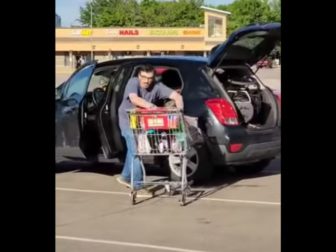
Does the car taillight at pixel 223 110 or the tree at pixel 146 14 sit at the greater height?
the tree at pixel 146 14

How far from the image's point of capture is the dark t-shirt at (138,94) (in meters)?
7.40

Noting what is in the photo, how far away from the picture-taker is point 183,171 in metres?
7.09

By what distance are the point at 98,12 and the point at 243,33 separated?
100476 millimetres

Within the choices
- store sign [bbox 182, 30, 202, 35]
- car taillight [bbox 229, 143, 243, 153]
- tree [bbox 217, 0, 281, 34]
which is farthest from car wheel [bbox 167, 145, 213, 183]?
tree [bbox 217, 0, 281, 34]

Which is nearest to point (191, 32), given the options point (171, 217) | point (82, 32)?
point (82, 32)

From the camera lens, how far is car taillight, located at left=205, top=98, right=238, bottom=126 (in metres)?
7.66

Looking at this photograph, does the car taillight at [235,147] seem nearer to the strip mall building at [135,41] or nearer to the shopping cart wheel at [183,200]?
the shopping cart wheel at [183,200]

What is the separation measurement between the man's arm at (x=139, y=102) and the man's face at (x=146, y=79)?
19 centimetres

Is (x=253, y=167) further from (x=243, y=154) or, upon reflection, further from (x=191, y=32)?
(x=191, y=32)

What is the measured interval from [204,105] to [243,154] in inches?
29.2

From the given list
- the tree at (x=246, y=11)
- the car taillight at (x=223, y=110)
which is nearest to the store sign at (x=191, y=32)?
the tree at (x=246, y=11)
